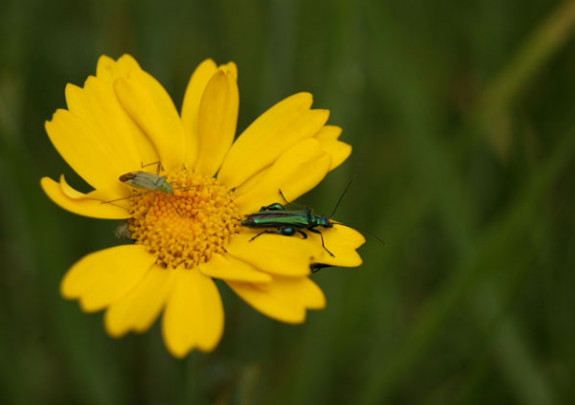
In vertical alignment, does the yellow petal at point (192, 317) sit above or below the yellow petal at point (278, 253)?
below

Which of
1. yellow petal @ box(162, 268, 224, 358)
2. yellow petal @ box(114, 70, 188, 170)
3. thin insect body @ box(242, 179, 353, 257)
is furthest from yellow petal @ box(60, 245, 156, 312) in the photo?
yellow petal @ box(114, 70, 188, 170)

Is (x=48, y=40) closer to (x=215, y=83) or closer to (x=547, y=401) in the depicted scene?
(x=215, y=83)

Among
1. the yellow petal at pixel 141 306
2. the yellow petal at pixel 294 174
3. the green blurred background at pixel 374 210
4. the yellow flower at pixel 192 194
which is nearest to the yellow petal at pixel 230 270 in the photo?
the yellow flower at pixel 192 194

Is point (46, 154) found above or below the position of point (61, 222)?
above

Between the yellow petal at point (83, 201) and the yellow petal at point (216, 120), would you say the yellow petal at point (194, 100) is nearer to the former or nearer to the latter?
the yellow petal at point (216, 120)

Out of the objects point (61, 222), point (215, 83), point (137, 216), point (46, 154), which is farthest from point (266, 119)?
point (46, 154)

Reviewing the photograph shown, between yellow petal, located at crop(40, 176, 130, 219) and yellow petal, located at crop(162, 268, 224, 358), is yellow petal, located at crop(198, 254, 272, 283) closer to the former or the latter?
yellow petal, located at crop(162, 268, 224, 358)
